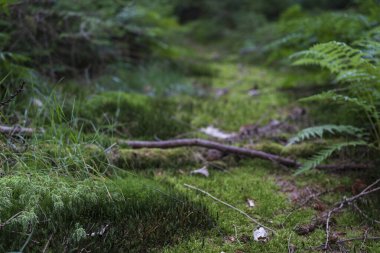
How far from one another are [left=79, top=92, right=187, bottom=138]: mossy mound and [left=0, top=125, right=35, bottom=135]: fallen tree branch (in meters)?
0.75

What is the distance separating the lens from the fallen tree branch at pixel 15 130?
2.86 metres

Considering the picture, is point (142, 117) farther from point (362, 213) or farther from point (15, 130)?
point (362, 213)

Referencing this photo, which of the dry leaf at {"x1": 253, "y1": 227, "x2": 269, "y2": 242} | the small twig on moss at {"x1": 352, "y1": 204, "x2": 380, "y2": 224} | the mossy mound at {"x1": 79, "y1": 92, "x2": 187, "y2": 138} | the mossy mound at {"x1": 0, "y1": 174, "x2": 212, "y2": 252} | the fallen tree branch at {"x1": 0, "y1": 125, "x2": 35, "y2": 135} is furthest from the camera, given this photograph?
the mossy mound at {"x1": 79, "y1": 92, "x2": 187, "y2": 138}

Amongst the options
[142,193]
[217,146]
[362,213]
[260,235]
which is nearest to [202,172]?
[217,146]

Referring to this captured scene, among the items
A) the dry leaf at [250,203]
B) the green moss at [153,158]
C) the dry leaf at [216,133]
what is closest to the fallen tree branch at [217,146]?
the green moss at [153,158]

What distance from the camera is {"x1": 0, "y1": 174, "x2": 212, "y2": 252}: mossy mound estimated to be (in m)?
2.06

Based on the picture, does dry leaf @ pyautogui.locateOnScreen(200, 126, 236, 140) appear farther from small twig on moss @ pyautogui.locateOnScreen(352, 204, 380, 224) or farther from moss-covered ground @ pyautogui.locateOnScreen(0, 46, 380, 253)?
small twig on moss @ pyautogui.locateOnScreen(352, 204, 380, 224)

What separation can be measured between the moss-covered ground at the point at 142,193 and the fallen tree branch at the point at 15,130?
0.23 feet

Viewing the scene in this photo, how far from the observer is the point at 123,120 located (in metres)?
4.06

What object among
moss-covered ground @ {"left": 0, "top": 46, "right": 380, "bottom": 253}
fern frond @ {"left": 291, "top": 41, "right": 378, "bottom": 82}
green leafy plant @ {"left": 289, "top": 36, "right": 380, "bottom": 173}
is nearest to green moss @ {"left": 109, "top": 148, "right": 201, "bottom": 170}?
moss-covered ground @ {"left": 0, "top": 46, "right": 380, "bottom": 253}

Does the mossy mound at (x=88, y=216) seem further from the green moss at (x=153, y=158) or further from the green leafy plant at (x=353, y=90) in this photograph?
the green leafy plant at (x=353, y=90)

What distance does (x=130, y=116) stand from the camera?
13.7ft

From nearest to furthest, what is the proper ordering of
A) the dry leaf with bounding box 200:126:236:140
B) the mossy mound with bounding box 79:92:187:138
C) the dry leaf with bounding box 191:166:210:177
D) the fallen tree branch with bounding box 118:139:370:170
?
the dry leaf with bounding box 191:166:210:177 < the fallen tree branch with bounding box 118:139:370:170 < the mossy mound with bounding box 79:92:187:138 < the dry leaf with bounding box 200:126:236:140

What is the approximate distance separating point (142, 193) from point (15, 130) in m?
1.21
